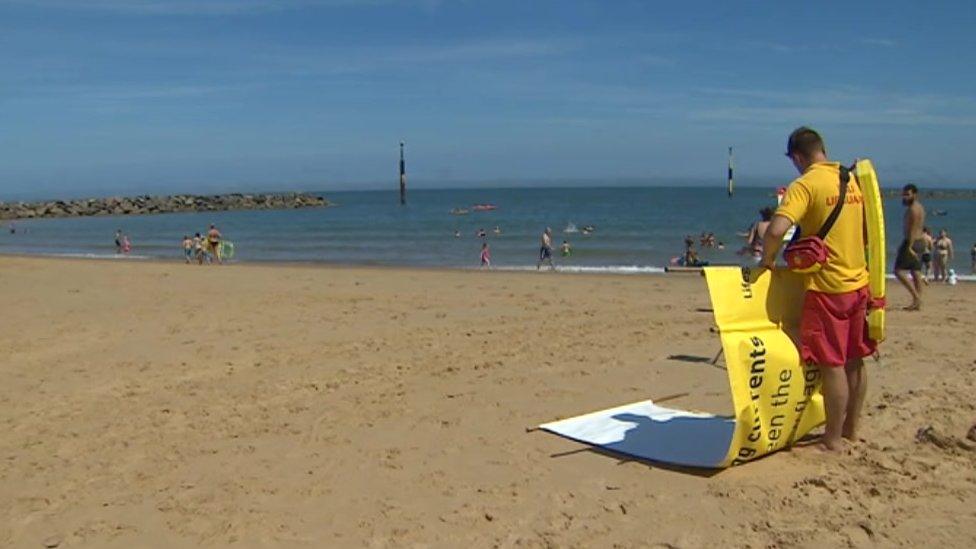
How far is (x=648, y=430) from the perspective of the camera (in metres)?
5.47

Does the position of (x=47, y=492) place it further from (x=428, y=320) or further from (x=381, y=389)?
(x=428, y=320)

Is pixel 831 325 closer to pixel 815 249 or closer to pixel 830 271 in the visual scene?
pixel 830 271

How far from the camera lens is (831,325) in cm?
452

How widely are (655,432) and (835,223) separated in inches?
68.1

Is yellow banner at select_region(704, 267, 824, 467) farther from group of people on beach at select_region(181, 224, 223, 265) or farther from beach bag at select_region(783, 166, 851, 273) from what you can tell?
group of people on beach at select_region(181, 224, 223, 265)

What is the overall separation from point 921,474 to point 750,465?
84cm

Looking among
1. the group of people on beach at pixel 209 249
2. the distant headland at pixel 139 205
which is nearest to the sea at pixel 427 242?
the group of people on beach at pixel 209 249

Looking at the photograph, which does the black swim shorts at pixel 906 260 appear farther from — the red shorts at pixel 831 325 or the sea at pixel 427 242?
the sea at pixel 427 242

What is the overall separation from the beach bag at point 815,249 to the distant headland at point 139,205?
247 feet

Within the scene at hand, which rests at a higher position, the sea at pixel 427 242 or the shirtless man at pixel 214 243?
the shirtless man at pixel 214 243

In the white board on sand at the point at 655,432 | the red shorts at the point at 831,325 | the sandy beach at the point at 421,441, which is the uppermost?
the red shorts at the point at 831,325

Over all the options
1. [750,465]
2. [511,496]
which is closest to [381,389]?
[511,496]

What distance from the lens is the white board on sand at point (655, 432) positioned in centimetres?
490

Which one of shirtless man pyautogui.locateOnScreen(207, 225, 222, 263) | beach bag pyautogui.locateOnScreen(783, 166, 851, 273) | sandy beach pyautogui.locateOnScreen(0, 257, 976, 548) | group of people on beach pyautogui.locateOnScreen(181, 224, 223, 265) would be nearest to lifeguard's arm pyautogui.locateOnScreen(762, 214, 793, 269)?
beach bag pyautogui.locateOnScreen(783, 166, 851, 273)
